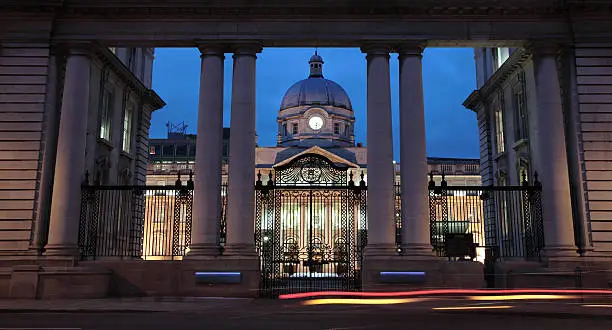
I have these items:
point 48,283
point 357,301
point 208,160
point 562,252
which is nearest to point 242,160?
point 208,160

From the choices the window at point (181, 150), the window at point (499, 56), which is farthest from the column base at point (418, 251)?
the window at point (181, 150)

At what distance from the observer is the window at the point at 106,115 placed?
1073 inches

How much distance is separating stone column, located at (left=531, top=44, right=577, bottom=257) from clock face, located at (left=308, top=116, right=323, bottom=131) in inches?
2587

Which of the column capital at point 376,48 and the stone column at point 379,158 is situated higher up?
the column capital at point 376,48

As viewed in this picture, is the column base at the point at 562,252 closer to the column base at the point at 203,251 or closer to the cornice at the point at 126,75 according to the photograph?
the column base at the point at 203,251

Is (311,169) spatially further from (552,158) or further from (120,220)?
(120,220)

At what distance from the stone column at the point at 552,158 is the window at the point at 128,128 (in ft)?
70.6

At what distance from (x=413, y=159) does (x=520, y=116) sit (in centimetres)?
943

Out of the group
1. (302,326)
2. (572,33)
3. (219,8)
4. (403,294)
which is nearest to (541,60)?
(572,33)

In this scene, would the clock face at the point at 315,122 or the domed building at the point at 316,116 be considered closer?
the domed building at the point at 316,116

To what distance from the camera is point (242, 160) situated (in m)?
21.6

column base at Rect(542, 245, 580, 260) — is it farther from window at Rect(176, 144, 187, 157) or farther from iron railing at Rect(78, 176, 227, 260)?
window at Rect(176, 144, 187, 157)

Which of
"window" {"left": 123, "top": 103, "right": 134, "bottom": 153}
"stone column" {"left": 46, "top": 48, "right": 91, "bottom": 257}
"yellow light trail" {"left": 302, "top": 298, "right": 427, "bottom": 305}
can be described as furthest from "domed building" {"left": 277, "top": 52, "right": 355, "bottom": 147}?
"yellow light trail" {"left": 302, "top": 298, "right": 427, "bottom": 305}

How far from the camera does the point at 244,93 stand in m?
22.2
